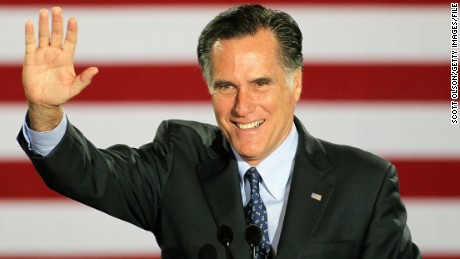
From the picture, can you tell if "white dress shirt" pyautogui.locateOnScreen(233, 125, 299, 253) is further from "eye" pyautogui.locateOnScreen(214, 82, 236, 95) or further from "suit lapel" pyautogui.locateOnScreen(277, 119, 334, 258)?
"eye" pyautogui.locateOnScreen(214, 82, 236, 95)

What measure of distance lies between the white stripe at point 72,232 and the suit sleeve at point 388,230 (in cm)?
133

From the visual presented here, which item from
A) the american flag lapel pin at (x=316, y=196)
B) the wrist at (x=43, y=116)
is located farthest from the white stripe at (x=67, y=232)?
the wrist at (x=43, y=116)

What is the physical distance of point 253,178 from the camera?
2.03m

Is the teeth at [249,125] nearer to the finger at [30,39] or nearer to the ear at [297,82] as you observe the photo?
the ear at [297,82]

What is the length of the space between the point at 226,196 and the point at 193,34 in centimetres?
132

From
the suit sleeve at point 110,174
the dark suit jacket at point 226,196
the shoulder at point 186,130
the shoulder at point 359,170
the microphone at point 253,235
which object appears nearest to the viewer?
the microphone at point 253,235

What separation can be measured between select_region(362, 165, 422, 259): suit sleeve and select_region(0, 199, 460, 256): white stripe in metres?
1.33

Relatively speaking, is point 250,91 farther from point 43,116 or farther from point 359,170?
point 43,116

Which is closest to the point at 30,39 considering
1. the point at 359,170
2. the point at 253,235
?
the point at 253,235

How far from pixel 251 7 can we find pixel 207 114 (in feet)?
3.92

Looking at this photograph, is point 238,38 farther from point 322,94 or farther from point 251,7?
point 322,94

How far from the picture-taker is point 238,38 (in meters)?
1.98

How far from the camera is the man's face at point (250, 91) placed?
6.42 ft

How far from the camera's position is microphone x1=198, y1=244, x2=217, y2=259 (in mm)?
1941
